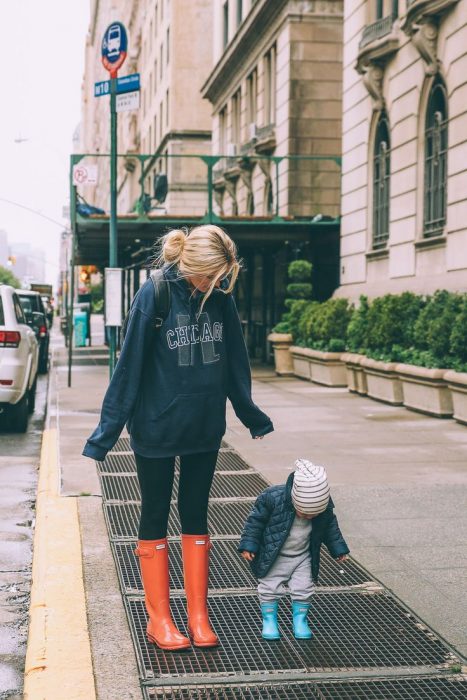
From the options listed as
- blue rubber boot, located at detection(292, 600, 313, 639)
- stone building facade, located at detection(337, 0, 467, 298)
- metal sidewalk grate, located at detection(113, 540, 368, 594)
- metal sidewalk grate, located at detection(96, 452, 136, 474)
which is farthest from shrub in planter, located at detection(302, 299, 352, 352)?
blue rubber boot, located at detection(292, 600, 313, 639)

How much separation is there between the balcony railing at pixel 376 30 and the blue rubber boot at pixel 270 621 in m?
16.0

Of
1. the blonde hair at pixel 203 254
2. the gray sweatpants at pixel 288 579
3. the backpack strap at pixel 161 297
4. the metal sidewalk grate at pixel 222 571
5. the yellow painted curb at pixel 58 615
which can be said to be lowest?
the metal sidewalk grate at pixel 222 571

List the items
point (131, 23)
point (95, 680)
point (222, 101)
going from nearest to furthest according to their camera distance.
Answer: point (95, 680), point (222, 101), point (131, 23)

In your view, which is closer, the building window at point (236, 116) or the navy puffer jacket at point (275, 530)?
the navy puffer jacket at point (275, 530)

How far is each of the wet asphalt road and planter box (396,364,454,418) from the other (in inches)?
203

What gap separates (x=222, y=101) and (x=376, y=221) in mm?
18197

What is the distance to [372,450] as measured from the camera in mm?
10484

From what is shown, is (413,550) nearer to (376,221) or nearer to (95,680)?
(95,680)

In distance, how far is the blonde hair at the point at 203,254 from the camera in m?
4.37

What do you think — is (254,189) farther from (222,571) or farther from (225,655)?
(225,655)

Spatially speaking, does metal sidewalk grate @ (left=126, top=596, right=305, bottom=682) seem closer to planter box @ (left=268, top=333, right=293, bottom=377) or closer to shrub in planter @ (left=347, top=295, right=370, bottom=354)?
shrub in planter @ (left=347, top=295, right=370, bottom=354)

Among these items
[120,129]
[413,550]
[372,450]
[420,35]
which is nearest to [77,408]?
[372,450]

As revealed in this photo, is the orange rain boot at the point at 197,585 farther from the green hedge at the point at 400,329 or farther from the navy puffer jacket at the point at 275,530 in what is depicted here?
the green hedge at the point at 400,329

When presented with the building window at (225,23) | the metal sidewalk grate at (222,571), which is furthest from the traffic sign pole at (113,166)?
the building window at (225,23)
